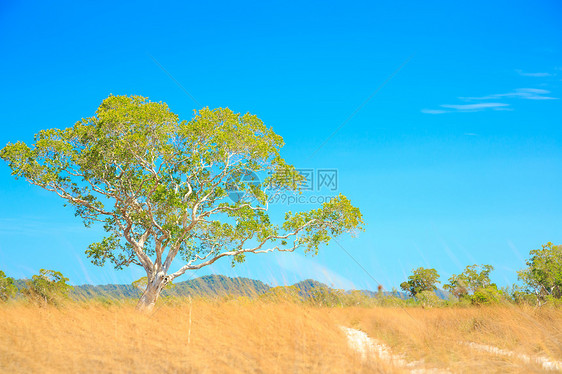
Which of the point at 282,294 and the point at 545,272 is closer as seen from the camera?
the point at 282,294

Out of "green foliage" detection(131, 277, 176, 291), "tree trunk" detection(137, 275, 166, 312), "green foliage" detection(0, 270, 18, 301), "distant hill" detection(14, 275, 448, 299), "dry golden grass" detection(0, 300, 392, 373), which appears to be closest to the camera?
"dry golden grass" detection(0, 300, 392, 373)

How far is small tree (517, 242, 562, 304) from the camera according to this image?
3716 cm

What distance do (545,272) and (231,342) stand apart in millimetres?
43696

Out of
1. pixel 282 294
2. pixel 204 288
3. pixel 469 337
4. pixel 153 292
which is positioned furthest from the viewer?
pixel 153 292

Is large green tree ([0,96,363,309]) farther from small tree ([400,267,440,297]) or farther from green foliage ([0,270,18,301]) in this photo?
small tree ([400,267,440,297])

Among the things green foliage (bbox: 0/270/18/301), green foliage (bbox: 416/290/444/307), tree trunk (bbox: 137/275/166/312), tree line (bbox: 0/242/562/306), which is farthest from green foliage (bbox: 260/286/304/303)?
green foliage (bbox: 0/270/18/301)

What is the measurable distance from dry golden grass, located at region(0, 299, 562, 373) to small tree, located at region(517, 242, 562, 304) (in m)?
35.2

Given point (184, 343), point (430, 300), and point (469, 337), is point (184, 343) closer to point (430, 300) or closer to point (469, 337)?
point (469, 337)

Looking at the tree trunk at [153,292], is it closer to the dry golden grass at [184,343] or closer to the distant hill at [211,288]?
the distant hill at [211,288]

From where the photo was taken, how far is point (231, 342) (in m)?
5.67

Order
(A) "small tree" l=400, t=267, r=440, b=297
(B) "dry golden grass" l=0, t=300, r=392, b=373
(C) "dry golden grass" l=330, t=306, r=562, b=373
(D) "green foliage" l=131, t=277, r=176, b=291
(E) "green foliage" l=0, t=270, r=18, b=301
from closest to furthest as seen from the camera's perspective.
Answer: (B) "dry golden grass" l=0, t=300, r=392, b=373, (C) "dry golden grass" l=330, t=306, r=562, b=373, (D) "green foliage" l=131, t=277, r=176, b=291, (E) "green foliage" l=0, t=270, r=18, b=301, (A) "small tree" l=400, t=267, r=440, b=297

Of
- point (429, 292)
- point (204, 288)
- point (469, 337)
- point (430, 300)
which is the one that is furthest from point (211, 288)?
point (429, 292)

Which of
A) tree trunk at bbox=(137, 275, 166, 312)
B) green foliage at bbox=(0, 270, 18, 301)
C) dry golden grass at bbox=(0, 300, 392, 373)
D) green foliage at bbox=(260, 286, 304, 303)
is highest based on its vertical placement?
green foliage at bbox=(0, 270, 18, 301)

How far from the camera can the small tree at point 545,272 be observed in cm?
3716
